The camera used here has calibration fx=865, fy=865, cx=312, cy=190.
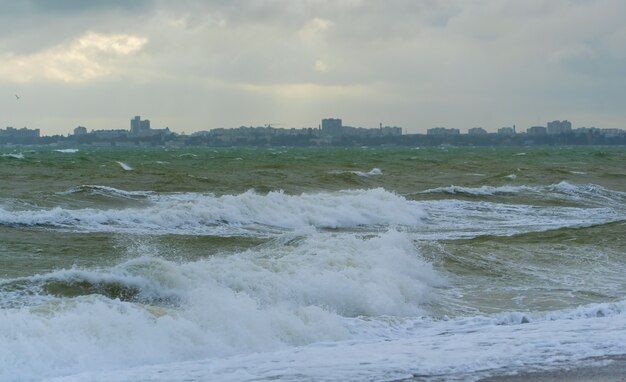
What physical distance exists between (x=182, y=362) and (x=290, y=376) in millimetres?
1260

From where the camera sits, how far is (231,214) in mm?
23750

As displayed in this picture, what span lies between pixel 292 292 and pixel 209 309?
209cm

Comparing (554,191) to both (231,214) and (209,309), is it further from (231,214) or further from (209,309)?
(209,309)

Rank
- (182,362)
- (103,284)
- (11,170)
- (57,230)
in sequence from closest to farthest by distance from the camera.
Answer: (182,362) < (103,284) < (57,230) < (11,170)

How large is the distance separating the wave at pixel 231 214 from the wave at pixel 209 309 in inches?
285

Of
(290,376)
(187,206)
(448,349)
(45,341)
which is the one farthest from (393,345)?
(187,206)

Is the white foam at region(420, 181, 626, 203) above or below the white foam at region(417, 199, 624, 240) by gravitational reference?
above

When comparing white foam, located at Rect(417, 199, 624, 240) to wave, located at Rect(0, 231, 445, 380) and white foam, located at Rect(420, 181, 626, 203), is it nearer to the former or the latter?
white foam, located at Rect(420, 181, 626, 203)

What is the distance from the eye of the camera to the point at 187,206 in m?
23.4

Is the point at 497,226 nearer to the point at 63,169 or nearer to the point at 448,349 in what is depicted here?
the point at 448,349

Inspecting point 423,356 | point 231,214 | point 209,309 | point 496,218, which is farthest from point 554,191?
point 423,356

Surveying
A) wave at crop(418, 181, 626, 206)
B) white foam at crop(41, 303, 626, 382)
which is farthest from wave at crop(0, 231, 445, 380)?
wave at crop(418, 181, 626, 206)

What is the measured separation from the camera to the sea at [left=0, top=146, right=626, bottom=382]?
8.43 metres

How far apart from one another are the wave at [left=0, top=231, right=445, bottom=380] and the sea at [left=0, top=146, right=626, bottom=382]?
0.09 ft
